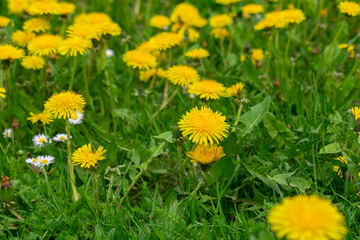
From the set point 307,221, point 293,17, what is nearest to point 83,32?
point 293,17

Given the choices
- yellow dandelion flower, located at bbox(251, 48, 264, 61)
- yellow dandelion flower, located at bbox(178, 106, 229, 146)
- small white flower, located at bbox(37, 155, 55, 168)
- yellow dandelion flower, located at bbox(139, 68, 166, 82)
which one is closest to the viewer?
yellow dandelion flower, located at bbox(178, 106, 229, 146)

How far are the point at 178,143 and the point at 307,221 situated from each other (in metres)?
0.75

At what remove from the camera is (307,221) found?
0.90m

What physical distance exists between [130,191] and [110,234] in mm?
424

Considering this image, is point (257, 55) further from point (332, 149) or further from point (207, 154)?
point (207, 154)

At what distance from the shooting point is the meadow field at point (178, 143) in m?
1.47

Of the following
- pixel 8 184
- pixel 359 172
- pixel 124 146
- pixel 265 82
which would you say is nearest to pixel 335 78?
pixel 265 82

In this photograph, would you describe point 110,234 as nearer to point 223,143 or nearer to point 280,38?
point 223,143

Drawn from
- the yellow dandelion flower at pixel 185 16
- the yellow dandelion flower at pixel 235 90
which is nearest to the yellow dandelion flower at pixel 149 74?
the yellow dandelion flower at pixel 185 16

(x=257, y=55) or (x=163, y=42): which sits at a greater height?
(x=163, y=42)

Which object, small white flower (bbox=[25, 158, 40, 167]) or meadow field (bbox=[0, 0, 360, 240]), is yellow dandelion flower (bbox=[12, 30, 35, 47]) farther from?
small white flower (bbox=[25, 158, 40, 167])

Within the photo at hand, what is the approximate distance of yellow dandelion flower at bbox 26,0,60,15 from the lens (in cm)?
234

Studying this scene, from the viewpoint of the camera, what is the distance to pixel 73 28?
81.0 inches

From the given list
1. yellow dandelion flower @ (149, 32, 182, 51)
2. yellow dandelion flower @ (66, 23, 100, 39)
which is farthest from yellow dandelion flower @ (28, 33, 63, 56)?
yellow dandelion flower @ (149, 32, 182, 51)
